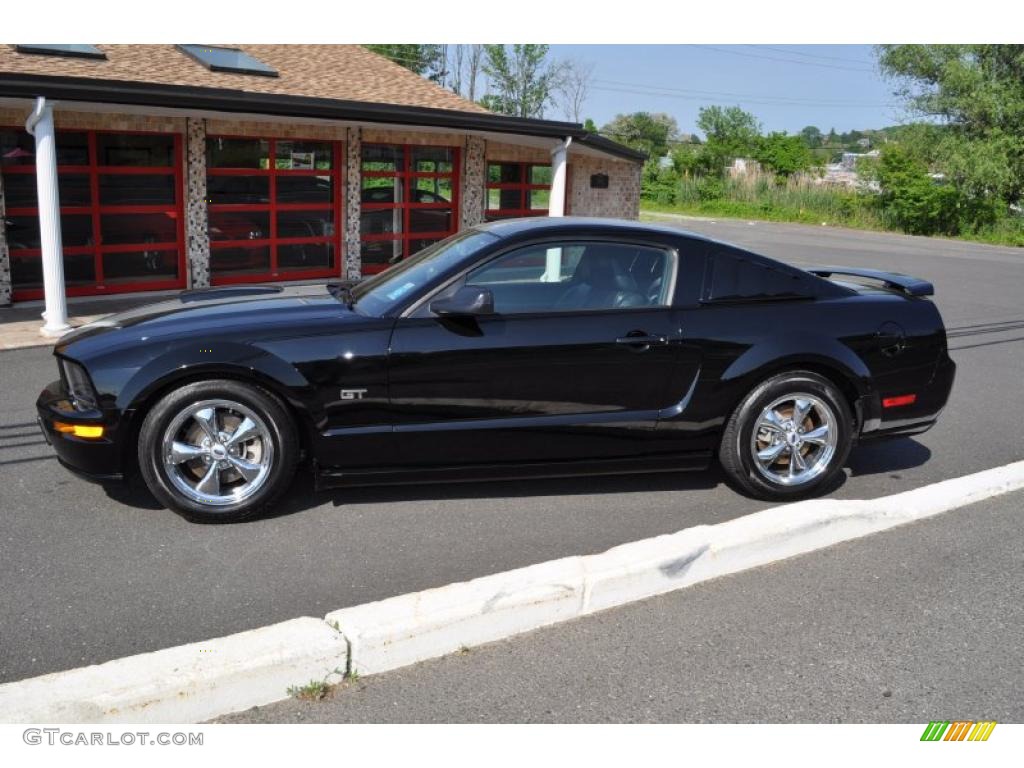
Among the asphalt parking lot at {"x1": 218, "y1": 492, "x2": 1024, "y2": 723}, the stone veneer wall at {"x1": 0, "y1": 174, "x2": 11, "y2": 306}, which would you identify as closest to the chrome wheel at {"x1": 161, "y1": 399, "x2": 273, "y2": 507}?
the asphalt parking lot at {"x1": 218, "y1": 492, "x2": 1024, "y2": 723}

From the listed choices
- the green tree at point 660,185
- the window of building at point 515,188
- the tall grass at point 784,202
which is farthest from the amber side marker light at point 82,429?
the green tree at point 660,185

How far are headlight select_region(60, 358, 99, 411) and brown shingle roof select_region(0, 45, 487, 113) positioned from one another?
6.91 metres

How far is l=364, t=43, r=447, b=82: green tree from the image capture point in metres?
56.8

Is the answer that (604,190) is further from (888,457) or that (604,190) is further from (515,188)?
(888,457)

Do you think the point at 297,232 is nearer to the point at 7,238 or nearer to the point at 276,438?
the point at 7,238

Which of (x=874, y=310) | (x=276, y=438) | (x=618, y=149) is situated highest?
(x=618, y=149)

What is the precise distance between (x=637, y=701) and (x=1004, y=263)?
2501 centimetres

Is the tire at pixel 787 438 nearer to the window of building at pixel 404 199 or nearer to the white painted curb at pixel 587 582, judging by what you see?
the white painted curb at pixel 587 582

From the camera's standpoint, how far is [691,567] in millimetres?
4047

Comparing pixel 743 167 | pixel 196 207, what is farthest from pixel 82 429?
pixel 743 167

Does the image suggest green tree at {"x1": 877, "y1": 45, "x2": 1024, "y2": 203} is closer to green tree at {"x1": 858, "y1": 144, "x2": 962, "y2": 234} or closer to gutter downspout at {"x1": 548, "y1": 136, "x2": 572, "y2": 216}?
green tree at {"x1": 858, "y1": 144, "x2": 962, "y2": 234}

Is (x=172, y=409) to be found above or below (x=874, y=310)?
below

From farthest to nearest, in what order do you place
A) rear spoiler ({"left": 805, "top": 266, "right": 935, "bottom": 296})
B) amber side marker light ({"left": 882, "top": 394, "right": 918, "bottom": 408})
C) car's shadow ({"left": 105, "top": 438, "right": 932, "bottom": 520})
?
1. rear spoiler ({"left": 805, "top": 266, "right": 935, "bottom": 296})
2. amber side marker light ({"left": 882, "top": 394, "right": 918, "bottom": 408})
3. car's shadow ({"left": 105, "top": 438, "right": 932, "bottom": 520})

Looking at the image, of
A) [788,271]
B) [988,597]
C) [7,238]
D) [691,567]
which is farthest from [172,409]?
[7,238]
